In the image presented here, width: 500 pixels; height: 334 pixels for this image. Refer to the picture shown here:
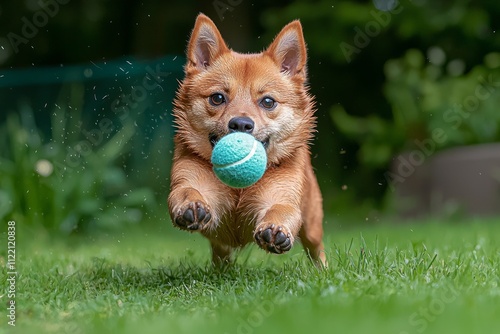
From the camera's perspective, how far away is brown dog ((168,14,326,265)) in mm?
4363

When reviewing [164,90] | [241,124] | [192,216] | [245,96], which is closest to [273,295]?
[192,216]

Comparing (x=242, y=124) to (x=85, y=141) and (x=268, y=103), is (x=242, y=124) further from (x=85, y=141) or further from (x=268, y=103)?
(x=85, y=141)

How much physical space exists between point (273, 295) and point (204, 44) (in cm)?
173

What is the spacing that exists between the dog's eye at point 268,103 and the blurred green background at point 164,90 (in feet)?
9.28

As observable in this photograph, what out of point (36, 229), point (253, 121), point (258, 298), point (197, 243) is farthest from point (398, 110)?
point (258, 298)

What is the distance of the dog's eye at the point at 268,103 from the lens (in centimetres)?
451

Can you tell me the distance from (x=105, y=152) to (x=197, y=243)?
1.52 meters

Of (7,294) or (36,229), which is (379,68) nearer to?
(36,229)

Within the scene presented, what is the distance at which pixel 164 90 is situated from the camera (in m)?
9.35

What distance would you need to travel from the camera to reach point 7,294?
158 inches

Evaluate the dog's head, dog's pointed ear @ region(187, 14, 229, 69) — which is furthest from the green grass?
dog's pointed ear @ region(187, 14, 229, 69)

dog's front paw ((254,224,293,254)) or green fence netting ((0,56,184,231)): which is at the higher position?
dog's front paw ((254,224,293,254))

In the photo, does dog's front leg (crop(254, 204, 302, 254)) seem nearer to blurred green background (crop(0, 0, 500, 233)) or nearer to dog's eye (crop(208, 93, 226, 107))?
dog's eye (crop(208, 93, 226, 107))

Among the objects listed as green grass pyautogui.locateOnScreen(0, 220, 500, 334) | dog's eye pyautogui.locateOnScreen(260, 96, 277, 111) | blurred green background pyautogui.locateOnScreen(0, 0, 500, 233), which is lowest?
blurred green background pyautogui.locateOnScreen(0, 0, 500, 233)
